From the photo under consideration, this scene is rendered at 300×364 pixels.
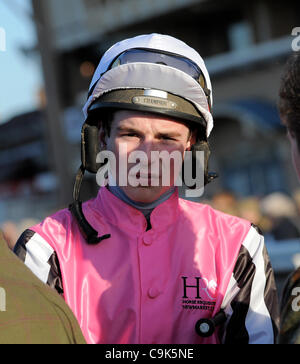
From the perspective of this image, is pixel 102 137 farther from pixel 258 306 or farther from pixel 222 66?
pixel 222 66

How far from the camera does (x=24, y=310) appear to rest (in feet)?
3.50

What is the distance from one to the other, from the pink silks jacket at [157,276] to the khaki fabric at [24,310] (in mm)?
731

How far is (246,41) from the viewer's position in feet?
45.5

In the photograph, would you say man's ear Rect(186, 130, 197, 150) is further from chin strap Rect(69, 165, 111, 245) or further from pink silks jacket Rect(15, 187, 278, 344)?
chin strap Rect(69, 165, 111, 245)

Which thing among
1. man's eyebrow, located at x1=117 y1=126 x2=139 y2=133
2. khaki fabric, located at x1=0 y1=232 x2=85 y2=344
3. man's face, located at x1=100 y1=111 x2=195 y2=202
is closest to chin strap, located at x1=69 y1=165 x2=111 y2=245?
man's face, located at x1=100 y1=111 x2=195 y2=202

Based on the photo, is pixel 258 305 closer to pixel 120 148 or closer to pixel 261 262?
pixel 261 262

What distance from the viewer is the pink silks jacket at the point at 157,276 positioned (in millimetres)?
1832

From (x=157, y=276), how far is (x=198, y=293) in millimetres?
142

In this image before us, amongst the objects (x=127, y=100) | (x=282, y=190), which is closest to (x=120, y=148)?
(x=127, y=100)

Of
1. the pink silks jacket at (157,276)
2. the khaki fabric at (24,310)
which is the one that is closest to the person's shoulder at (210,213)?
the pink silks jacket at (157,276)

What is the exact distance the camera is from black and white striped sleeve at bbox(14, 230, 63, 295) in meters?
1.86

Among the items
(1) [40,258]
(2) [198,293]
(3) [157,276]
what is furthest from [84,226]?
(2) [198,293]
